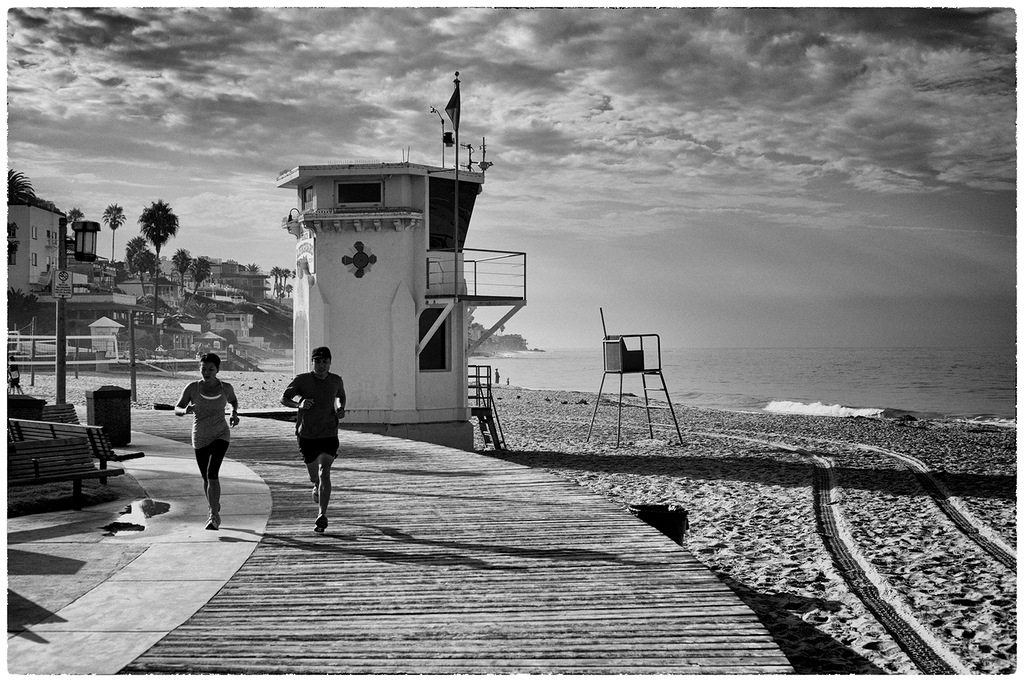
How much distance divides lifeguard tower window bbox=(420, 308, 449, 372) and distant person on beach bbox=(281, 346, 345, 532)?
1237 centimetres

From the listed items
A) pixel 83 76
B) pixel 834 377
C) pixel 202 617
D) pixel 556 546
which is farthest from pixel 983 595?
pixel 834 377

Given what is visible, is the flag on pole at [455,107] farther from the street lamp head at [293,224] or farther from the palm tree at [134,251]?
the palm tree at [134,251]

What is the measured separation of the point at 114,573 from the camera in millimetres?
6062

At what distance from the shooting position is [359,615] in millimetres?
5176

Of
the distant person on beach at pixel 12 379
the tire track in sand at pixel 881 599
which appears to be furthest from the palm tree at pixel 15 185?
the tire track in sand at pixel 881 599

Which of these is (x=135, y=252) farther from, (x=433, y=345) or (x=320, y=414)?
(x=320, y=414)

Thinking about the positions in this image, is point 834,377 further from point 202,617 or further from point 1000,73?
point 202,617

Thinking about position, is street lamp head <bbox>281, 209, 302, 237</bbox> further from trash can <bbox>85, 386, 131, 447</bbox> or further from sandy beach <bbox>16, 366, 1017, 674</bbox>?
trash can <bbox>85, 386, 131, 447</bbox>

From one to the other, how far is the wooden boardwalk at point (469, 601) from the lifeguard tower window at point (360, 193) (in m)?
11.7

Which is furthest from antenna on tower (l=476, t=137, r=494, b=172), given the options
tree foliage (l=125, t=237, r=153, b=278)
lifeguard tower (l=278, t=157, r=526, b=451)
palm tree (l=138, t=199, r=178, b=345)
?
tree foliage (l=125, t=237, r=153, b=278)

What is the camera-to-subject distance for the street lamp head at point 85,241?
1235 cm

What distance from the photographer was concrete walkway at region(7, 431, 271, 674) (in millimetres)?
4684

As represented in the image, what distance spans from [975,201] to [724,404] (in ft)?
121

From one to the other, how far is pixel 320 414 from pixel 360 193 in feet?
42.0
